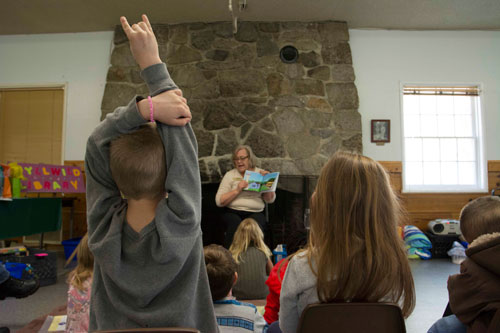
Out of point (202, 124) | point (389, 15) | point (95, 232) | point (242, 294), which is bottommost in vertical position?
point (242, 294)

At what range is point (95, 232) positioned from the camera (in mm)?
740

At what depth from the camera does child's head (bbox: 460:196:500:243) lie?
3.93 ft

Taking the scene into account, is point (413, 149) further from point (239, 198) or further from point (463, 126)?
point (239, 198)

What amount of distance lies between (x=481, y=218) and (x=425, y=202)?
11.3 feet

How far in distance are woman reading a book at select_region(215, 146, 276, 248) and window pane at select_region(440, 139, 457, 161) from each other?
103 inches

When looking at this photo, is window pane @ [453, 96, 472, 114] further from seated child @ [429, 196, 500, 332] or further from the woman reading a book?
seated child @ [429, 196, 500, 332]

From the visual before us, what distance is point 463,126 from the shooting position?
14.9ft

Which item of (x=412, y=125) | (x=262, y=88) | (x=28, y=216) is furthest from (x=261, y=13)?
(x=28, y=216)

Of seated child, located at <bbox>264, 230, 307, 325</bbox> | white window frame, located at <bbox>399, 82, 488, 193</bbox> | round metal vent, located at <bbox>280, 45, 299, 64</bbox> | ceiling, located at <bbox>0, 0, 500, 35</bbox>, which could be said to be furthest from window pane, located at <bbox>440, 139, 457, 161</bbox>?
seated child, located at <bbox>264, 230, 307, 325</bbox>

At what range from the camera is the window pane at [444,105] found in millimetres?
4559

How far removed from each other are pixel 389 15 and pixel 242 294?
12.3 ft

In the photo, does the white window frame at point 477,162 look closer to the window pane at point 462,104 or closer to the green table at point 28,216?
the window pane at point 462,104

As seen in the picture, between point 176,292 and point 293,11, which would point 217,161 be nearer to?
point 293,11

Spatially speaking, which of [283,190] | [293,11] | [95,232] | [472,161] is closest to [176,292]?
[95,232]
